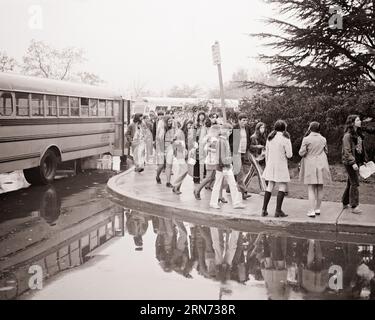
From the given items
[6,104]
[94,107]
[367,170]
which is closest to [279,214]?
[367,170]

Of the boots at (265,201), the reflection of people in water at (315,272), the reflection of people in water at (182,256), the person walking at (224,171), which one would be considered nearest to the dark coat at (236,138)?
the person walking at (224,171)

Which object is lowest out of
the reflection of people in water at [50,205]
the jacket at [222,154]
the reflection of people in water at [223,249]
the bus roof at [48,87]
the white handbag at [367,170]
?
the reflection of people in water at [223,249]

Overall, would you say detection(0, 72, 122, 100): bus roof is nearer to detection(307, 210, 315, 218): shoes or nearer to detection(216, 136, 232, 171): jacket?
detection(216, 136, 232, 171): jacket

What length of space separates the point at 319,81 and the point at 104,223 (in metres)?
10.1

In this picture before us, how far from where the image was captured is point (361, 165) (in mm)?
9367

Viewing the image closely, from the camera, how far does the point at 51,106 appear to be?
1393 cm

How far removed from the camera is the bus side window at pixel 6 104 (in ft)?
38.4

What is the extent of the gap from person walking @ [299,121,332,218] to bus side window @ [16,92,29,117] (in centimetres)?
715

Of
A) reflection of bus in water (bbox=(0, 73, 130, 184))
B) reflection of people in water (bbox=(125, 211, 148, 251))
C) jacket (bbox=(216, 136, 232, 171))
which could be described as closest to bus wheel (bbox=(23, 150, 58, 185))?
reflection of bus in water (bbox=(0, 73, 130, 184))

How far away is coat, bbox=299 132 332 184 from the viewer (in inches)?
336

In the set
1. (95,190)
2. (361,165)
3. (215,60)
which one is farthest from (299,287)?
(95,190)

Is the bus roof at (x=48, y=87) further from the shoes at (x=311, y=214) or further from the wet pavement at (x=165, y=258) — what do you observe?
the shoes at (x=311, y=214)

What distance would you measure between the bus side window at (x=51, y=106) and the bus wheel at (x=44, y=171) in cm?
103

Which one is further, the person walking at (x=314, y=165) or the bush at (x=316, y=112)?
the bush at (x=316, y=112)
